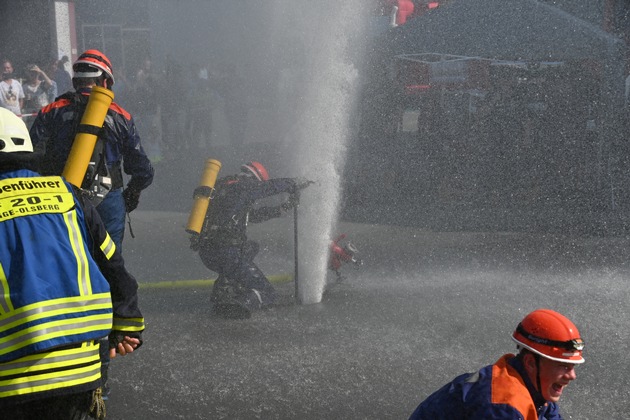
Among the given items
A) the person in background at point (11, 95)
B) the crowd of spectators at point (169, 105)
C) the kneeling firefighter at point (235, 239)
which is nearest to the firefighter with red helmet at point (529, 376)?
the kneeling firefighter at point (235, 239)

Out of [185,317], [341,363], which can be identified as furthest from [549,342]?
[185,317]

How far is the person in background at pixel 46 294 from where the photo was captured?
91.5 inches

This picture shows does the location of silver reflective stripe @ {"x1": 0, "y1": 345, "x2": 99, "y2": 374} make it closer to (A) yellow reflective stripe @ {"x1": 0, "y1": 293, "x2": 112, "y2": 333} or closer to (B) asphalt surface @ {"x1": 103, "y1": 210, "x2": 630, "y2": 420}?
(A) yellow reflective stripe @ {"x1": 0, "y1": 293, "x2": 112, "y2": 333}

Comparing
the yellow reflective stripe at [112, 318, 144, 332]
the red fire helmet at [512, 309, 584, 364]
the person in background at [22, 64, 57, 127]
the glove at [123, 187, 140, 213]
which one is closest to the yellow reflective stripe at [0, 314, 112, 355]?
the yellow reflective stripe at [112, 318, 144, 332]

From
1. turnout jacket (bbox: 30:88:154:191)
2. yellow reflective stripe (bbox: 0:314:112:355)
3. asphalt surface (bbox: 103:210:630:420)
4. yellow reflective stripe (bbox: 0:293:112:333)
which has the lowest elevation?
asphalt surface (bbox: 103:210:630:420)

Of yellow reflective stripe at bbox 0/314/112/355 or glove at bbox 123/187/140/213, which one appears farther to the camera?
glove at bbox 123/187/140/213

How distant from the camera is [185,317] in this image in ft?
19.8

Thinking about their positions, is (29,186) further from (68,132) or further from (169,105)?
(169,105)

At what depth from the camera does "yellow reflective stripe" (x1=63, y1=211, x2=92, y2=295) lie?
8.01 feet

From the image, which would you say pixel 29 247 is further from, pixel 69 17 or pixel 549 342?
pixel 69 17

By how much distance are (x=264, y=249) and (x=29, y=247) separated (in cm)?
613

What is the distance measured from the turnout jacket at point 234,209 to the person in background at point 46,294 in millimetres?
3571

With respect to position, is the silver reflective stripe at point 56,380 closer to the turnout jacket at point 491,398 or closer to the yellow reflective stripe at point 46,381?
the yellow reflective stripe at point 46,381

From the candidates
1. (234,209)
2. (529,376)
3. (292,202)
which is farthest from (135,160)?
(529,376)
